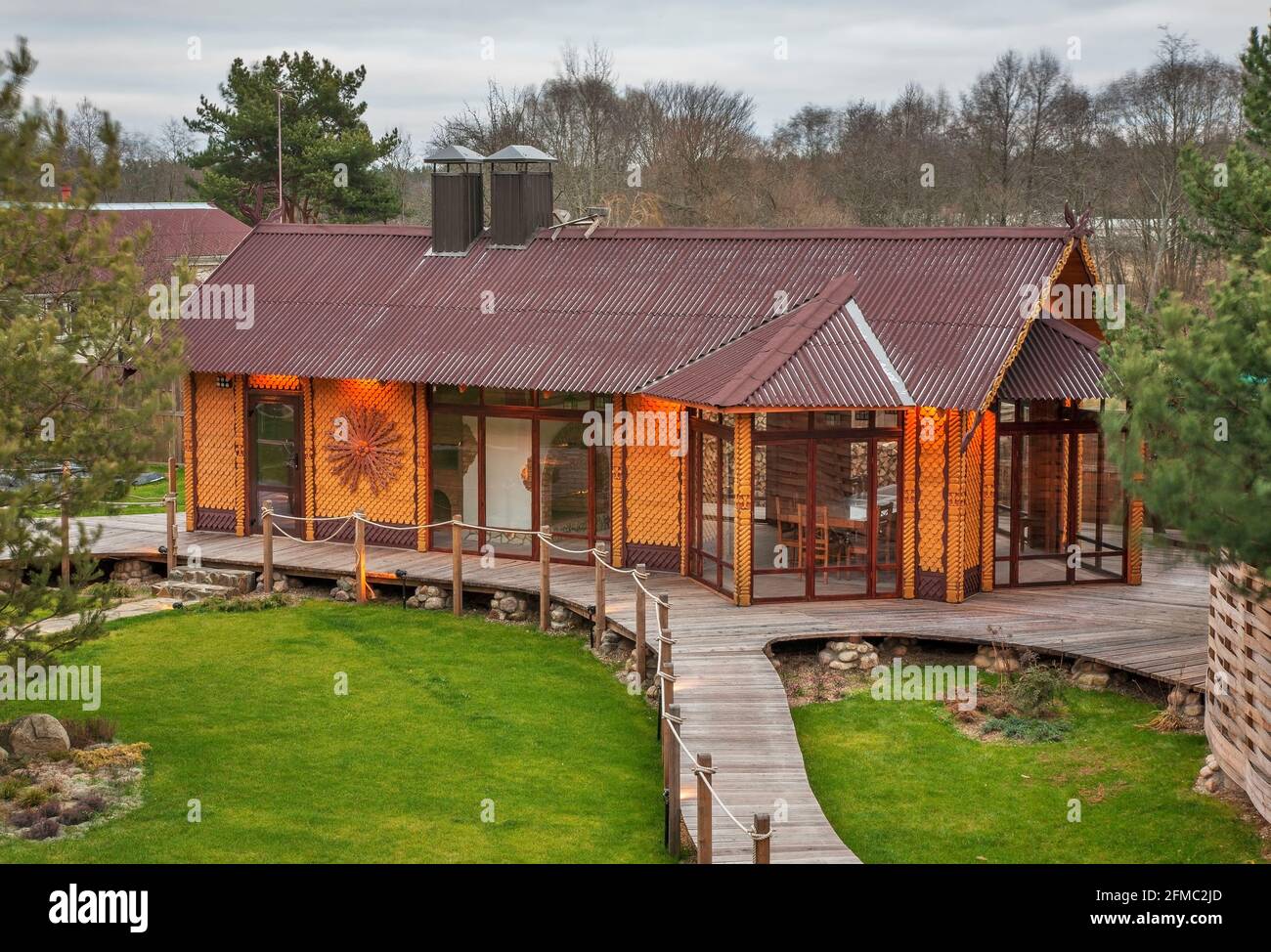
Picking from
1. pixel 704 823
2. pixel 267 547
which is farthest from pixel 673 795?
pixel 267 547

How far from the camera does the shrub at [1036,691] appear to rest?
601 inches

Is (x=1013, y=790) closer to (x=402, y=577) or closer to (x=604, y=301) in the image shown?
(x=402, y=577)

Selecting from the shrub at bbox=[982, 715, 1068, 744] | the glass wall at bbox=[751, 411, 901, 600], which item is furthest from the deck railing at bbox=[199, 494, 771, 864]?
the shrub at bbox=[982, 715, 1068, 744]

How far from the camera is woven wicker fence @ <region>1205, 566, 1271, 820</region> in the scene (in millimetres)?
11977

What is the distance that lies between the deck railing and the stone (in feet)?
18.6

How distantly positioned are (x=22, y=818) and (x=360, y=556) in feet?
27.5

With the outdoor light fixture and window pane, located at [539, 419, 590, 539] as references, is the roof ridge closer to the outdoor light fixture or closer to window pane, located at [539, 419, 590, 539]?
window pane, located at [539, 419, 590, 539]

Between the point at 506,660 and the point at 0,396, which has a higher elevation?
the point at 0,396

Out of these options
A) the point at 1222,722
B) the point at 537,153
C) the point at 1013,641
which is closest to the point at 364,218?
the point at 537,153

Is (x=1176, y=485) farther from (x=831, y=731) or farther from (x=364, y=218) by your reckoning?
(x=364, y=218)

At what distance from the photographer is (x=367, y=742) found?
49.3ft

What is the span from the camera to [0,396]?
12859mm

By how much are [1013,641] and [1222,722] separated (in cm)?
351

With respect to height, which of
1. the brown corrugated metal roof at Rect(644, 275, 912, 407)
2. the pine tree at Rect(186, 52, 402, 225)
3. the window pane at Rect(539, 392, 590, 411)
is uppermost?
the pine tree at Rect(186, 52, 402, 225)
